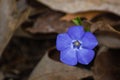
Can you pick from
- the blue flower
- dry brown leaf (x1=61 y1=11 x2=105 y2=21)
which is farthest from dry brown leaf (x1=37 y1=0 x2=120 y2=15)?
the blue flower

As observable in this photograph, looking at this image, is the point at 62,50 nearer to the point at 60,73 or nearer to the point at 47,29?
the point at 60,73

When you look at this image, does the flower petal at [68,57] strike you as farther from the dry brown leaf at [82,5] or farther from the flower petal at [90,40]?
the dry brown leaf at [82,5]

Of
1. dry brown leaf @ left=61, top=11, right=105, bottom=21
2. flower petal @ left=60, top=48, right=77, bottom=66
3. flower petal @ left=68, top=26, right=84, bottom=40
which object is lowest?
dry brown leaf @ left=61, top=11, right=105, bottom=21

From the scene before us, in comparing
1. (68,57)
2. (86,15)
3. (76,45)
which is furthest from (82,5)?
(68,57)

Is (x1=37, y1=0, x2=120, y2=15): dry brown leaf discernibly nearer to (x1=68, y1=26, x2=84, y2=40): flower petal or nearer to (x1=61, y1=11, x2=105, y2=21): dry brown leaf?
(x1=61, y1=11, x2=105, y2=21): dry brown leaf

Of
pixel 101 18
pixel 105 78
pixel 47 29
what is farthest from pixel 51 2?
pixel 105 78

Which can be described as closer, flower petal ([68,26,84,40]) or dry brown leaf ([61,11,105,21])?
flower petal ([68,26,84,40])

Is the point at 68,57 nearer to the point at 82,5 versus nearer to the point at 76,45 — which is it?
the point at 76,45

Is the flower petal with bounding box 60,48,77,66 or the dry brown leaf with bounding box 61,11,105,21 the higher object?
the flower petal with bounding box 60,48,77,66
